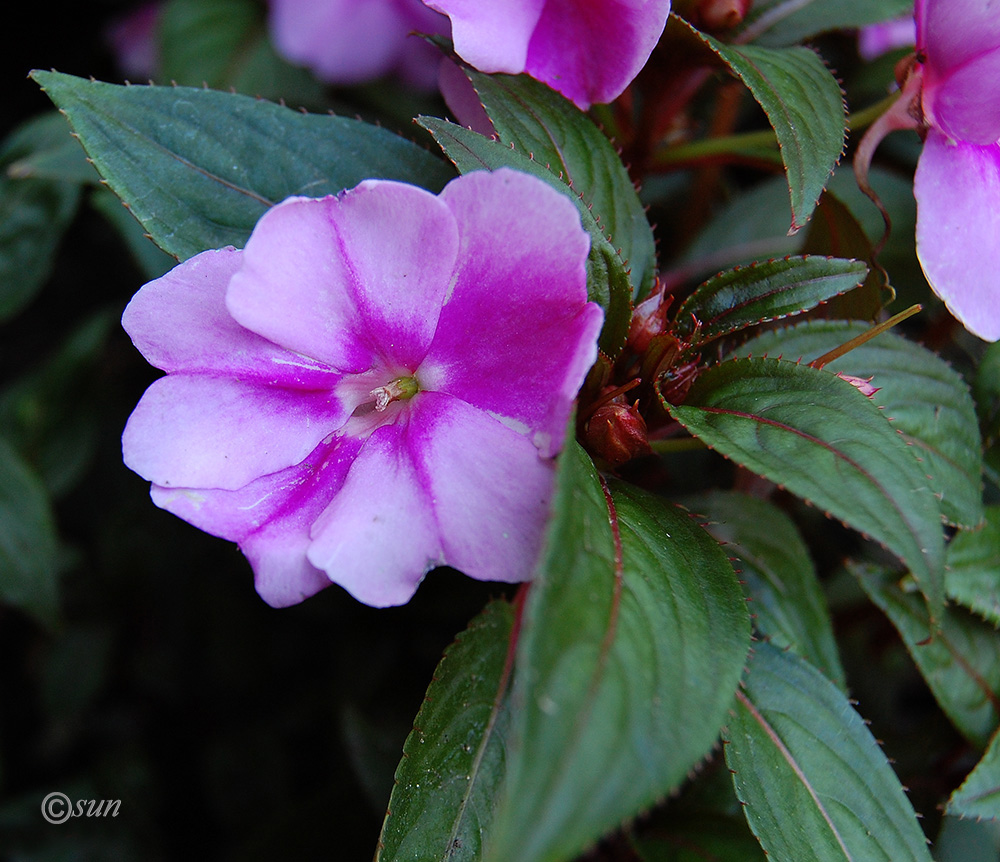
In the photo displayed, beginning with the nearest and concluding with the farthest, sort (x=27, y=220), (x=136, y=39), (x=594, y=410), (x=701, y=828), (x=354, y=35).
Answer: (x=594, y=410)
(x=701, y=828)
(x=27, y=220)
(x=354, y=35)
(x=136, y=39)

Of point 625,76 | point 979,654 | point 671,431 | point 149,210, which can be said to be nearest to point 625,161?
point 625,76

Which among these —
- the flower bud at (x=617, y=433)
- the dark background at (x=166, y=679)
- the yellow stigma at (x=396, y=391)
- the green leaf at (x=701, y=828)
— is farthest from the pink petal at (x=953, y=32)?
the dark background at (x=166, y=679)

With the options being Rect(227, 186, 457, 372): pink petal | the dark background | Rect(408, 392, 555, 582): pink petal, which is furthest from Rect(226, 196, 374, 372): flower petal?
the dark background

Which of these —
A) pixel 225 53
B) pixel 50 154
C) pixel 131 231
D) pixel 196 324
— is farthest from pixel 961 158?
pixel 225 53

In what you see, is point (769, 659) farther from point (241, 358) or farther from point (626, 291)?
point (241, 358)

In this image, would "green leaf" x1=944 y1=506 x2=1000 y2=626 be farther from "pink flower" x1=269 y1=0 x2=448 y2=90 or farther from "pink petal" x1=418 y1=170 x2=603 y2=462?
"pink flower" x1=269 y1=0 x2=448 y2=90

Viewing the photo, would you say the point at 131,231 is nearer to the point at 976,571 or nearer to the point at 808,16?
the point at 808,16

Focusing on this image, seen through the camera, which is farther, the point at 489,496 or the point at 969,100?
the point at 969,100

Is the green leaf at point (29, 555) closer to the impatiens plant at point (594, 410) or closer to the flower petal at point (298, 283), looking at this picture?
the impatiens plant at point (594, 410)
